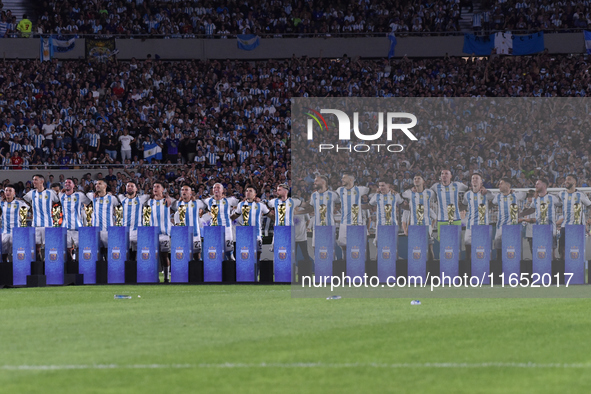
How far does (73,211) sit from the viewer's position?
62.1 ft

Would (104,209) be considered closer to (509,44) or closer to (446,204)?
(446,204)

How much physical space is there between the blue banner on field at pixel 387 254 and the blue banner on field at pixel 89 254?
540cm

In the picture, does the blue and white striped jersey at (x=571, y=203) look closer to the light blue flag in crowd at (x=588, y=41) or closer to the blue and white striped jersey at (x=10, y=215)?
the blue and white striped jersey at (x=10, y=215)

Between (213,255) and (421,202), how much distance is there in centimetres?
398

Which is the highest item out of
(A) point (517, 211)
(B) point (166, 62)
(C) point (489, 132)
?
(B) point (166, 62)

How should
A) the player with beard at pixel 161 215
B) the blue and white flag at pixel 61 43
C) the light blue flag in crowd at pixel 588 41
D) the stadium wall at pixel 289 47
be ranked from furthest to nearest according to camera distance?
the stadium wall at pixel 289 47
the light blue flag in crowd at pixel 588 41
the blue and white flag at pixel 61 43
the player with beard at pixel 161 215

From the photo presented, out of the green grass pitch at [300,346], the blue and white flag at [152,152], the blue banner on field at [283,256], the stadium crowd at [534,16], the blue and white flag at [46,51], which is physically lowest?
the green grass pitch at [300,346]

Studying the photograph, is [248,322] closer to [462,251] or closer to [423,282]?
[423,282]

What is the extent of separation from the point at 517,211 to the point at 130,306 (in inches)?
313

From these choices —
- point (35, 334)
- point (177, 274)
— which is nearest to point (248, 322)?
point (35, 334)

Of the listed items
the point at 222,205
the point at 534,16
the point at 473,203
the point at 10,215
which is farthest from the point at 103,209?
the point at 534,16

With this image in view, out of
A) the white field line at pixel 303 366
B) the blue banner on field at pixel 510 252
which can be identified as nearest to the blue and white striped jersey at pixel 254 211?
the blue banner on field at pixel 510 252

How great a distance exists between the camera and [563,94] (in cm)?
3612

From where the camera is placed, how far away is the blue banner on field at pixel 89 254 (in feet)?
56.8
